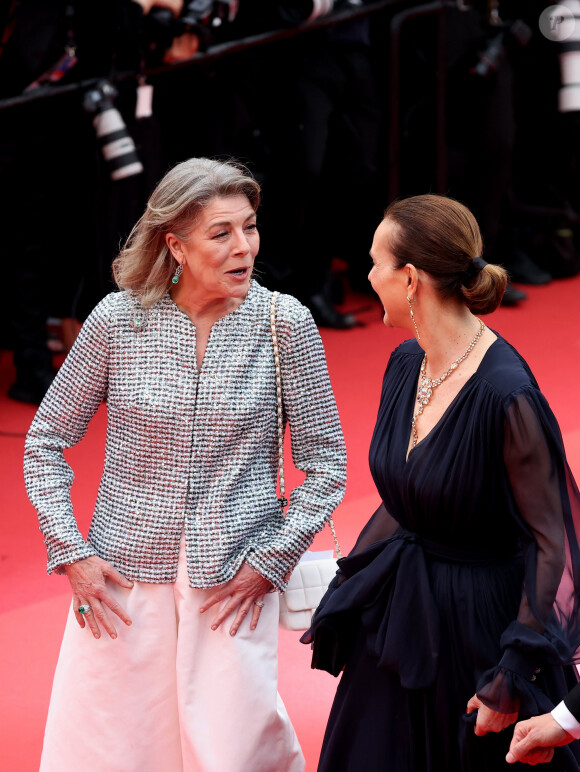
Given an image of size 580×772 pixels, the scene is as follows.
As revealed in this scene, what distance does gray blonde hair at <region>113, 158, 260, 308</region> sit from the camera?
2342mm

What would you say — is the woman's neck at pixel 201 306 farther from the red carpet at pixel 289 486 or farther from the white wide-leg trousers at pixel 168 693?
the red carpet at pixel 289 486

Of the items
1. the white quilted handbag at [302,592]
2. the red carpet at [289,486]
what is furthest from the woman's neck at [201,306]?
the red carpet at [289,486]

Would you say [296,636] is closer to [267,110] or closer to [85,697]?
[85,697]

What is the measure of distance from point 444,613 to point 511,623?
19 centimetres

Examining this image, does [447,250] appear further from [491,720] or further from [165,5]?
[165,5]

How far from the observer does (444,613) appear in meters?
2.17

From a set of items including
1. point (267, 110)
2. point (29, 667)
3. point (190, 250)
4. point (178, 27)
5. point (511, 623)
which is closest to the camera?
point (511, 623)

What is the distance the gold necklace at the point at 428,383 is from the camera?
2195mm

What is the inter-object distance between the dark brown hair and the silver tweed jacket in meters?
0.34

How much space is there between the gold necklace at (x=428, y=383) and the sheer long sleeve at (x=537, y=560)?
0.19 m

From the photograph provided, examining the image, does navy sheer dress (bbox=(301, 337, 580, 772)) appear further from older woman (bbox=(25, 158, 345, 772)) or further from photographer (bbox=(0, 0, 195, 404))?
photographer (bbox=(0, 0, 195, 404))

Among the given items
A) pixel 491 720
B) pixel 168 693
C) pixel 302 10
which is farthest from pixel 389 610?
pixel 302 10

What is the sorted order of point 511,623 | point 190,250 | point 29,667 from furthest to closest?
point 29,667
point 190,250
point 511,623

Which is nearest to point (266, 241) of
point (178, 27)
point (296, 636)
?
point (178, 27)
